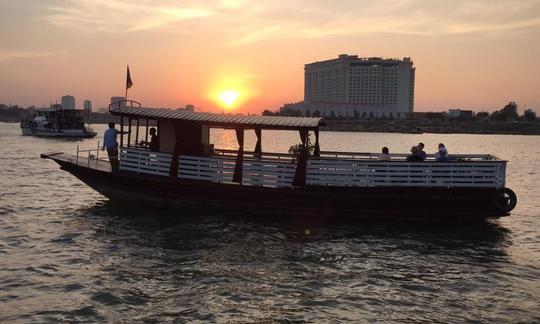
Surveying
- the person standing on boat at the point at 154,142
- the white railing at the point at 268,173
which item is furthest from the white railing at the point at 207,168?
the person standing on boat at the point at 154,142

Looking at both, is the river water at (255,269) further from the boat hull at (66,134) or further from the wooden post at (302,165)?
the boat hull at (66,134)

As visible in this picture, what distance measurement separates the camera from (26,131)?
286ft

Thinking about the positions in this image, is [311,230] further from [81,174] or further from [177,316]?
[81,174]

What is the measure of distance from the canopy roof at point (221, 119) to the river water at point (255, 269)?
3.19 m

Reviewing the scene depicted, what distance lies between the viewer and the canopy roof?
16.0 meters

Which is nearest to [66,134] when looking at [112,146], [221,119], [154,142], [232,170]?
[112,146]

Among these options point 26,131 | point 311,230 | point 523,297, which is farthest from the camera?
point 26,131

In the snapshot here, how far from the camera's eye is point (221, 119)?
16547 mm

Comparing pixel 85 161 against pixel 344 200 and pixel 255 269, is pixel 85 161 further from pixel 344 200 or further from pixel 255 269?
pixel 255 269

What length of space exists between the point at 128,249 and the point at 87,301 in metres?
3.44

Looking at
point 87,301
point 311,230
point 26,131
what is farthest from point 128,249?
point 26,131

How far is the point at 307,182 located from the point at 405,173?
3.27m

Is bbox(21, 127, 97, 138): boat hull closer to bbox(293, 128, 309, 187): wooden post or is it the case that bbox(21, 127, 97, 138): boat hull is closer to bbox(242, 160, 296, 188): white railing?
bbox(242, 160, 296, 188): white railing

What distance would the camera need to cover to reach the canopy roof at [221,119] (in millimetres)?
15960
